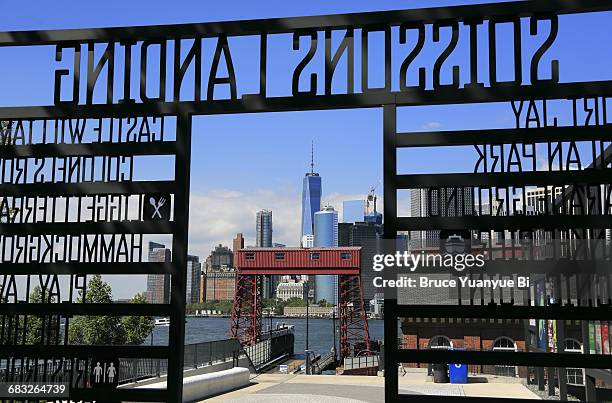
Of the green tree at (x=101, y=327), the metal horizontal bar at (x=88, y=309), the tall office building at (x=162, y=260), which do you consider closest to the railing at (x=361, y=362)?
the green tree at (x=101, y=327)

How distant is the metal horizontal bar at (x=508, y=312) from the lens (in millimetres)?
6371

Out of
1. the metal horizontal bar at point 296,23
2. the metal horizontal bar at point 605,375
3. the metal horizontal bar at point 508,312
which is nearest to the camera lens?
the metal horizontal bar at point 508,312

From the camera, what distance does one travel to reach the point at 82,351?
297 inches

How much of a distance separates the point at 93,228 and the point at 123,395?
1827 mm

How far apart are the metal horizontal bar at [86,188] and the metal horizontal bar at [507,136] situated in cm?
277

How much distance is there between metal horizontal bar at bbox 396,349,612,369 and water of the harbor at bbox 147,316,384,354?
90029 millimetres

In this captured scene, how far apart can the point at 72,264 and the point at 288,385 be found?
1517 cm

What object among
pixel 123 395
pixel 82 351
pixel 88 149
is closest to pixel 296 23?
pixel 88 149

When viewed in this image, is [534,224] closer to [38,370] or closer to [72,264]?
[72,264]

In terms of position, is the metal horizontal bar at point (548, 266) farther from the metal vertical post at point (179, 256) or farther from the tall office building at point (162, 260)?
the tall office building at point (162, 260)

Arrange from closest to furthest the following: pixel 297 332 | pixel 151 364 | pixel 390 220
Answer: pixel 390 220 < pixel 151 364 < pixel 297 332

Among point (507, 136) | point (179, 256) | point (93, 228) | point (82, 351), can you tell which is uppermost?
point (507, 136)

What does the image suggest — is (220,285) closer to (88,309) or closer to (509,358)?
(88,309)

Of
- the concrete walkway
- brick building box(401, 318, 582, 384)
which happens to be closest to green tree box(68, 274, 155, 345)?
the concrete walkway
